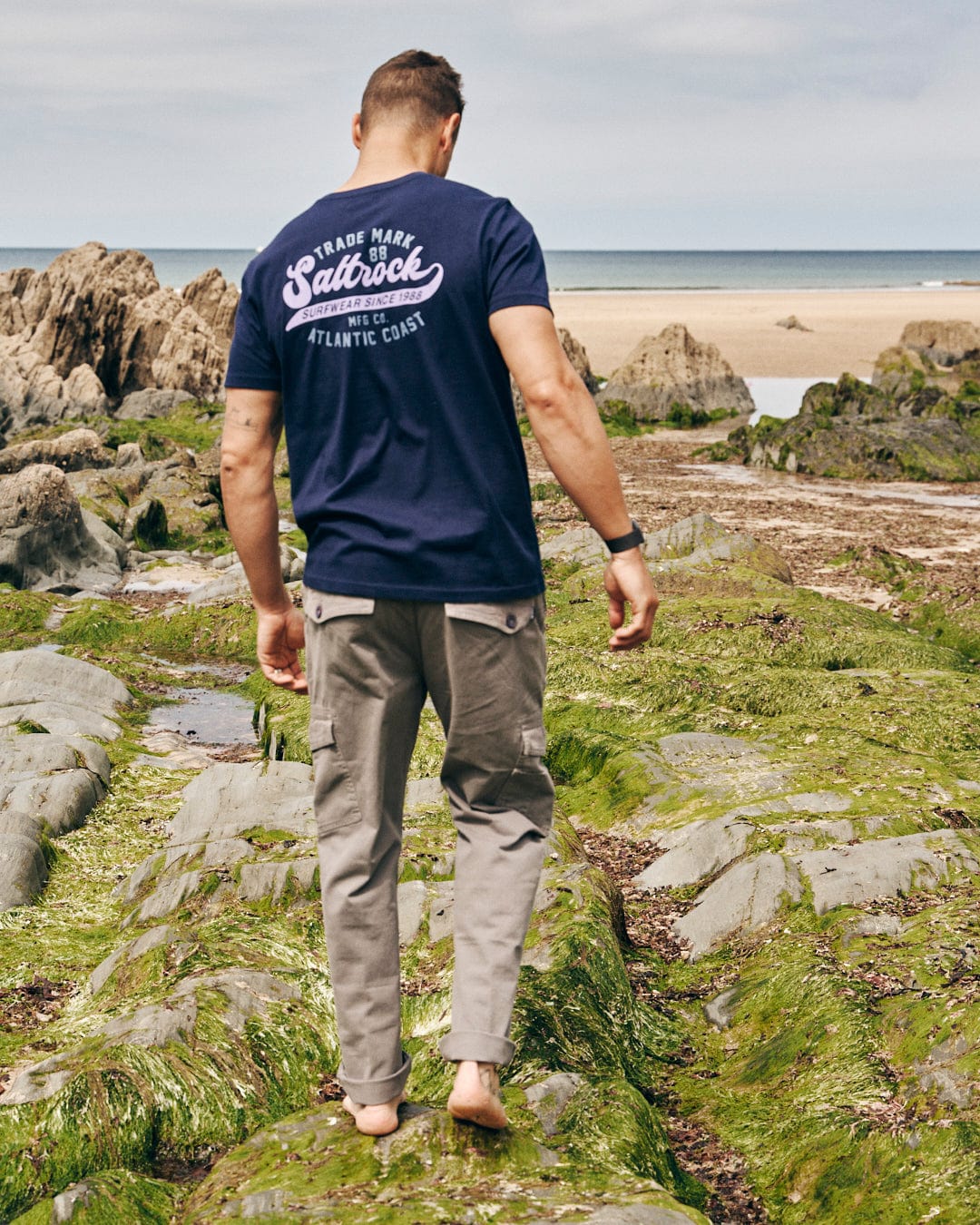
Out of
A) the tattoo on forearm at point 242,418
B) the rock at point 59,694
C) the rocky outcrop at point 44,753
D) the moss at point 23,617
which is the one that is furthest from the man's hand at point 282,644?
the moss at point 23,617

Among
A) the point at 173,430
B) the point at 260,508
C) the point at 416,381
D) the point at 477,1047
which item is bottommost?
the point at 477,1047

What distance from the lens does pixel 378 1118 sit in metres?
3.50

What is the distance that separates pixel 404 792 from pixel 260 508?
96 cm

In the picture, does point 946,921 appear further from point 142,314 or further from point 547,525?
point 142,314

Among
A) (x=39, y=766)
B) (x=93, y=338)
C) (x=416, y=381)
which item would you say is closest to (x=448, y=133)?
(x=416, y=381)

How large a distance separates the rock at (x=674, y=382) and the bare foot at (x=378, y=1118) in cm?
3354

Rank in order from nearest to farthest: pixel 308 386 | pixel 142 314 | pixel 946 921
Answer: pixel 308 386 < pixel 946 921 < pixel 142 314

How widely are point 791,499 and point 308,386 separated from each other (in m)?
21.1

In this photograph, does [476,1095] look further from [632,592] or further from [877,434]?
[877,434]

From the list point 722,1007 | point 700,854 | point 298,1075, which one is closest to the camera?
point 298,1075

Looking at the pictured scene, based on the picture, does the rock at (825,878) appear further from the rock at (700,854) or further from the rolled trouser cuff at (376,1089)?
the rolled trouser cuff at (376,1089)

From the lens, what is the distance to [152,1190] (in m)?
3.73

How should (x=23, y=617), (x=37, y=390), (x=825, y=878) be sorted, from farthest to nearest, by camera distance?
(x=37, y=390)
(x=23, y=617)
(x=825, y=878)

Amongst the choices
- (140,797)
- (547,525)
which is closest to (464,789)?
(140,797)
